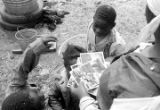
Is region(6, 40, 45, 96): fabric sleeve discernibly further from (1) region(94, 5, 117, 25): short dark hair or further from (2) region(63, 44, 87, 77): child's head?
(1) region(94, 5, 117, 25): short dark hair

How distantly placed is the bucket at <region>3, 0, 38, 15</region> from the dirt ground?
16.8 inches

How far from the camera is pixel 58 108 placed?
277cm

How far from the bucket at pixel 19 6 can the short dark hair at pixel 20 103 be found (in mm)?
2497

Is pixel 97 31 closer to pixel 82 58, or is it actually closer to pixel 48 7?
pixel 82 58

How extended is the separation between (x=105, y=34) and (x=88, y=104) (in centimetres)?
118

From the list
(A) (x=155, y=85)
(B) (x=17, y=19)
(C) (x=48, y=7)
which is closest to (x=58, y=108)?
(A) (x=155, y=85)

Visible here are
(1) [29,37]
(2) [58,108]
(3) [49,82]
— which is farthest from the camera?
(1) [29,37]

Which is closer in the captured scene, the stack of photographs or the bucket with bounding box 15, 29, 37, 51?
the stack of photographs

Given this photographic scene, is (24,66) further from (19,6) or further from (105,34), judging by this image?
(19,6)

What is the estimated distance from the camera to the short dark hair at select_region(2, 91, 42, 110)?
2.01 meters

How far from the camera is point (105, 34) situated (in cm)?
284

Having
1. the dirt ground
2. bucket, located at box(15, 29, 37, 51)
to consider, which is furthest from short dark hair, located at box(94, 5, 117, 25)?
bucket, located at box(15, 29, 37, 51)

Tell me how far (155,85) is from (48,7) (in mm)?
3846

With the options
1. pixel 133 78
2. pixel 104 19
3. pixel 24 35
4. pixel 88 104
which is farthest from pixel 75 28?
pixel 133 78
